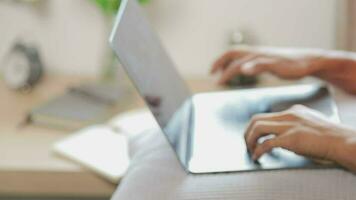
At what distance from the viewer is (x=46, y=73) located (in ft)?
6.04

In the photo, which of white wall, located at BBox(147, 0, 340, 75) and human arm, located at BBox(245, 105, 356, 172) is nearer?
human arm, located at BBox(245, 105, 356, 172)

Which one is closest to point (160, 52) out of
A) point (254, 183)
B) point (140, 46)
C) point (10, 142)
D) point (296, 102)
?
point (140, 46)

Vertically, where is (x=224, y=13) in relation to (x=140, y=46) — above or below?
below

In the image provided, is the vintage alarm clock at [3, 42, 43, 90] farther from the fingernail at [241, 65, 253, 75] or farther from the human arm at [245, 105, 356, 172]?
the human arm at [245, 105, 356, 172]

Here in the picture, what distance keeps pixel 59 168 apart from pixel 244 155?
0.55 metres

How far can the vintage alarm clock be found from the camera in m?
1.71

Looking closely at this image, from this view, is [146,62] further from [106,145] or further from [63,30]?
[63,30]

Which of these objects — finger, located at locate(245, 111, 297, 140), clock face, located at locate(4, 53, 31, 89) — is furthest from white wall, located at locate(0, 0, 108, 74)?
finger, located at locate(245, 111, 297, 140)

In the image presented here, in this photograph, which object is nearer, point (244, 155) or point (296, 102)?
point (244, 155)

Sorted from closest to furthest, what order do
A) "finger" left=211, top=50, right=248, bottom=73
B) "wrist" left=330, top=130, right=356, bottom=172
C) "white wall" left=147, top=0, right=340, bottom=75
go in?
1. "wrist" left=330, top=130, right=356, bottom=172
2. "finger" left=211, top=50, right=248, bottom=73
3. "white wall" left=147, top=0, right=340, bottom=75

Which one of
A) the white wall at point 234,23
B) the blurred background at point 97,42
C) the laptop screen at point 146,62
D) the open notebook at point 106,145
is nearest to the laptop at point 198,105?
the laptop screen at point 146,62

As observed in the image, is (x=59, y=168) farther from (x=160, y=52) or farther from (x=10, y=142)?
(x=160, y=52)

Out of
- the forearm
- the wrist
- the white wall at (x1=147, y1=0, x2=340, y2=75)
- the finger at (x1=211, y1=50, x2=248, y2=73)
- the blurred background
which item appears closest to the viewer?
the wrist

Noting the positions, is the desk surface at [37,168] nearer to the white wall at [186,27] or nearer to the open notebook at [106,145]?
the open notebook at [106,145]
